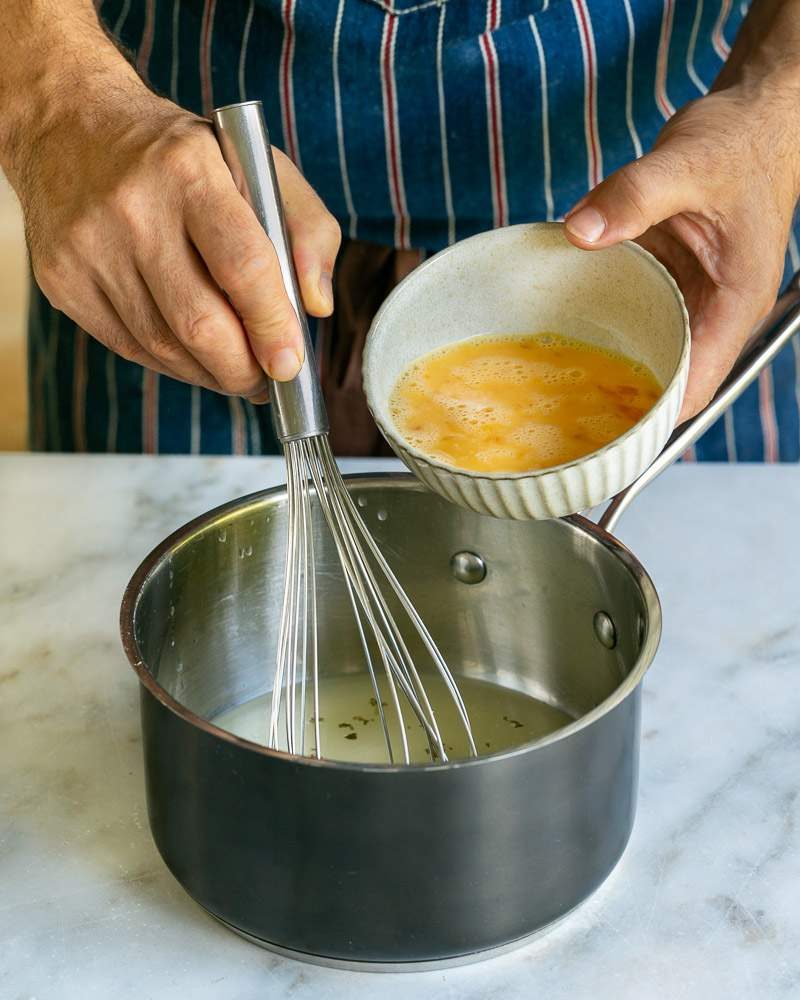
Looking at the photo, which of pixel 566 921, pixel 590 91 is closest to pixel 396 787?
pixel 566 921

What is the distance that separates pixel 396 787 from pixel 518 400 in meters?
0.21

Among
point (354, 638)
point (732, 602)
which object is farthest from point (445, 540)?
point (732, 602)

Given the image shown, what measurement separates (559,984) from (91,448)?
24.5 inches

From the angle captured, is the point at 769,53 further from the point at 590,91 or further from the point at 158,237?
the point at 158,237

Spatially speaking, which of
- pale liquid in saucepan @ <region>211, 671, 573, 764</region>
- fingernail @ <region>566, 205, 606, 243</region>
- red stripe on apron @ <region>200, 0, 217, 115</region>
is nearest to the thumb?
fingernail @ <region>566, 205, 606, 243</region>

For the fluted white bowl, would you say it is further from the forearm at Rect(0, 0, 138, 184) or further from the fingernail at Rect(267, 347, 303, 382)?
the forearm at Rect(0, 0, 138, 184)

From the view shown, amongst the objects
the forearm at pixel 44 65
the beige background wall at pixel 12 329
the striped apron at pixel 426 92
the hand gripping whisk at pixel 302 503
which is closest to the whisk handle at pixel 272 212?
the hand gripping whisk at pixel 302 503

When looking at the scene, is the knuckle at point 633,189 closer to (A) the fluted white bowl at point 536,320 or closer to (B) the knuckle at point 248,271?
(A) the fluted white bowl at point 536,320

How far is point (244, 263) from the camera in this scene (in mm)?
536

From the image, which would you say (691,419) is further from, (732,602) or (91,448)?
(91,448)

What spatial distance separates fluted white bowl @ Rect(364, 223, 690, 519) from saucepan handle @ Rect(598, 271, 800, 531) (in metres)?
0.05

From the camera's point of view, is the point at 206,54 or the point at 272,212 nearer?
the point at 272,212

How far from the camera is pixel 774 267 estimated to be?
0.67 meters

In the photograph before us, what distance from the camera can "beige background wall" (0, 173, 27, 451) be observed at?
1915 millimetres
